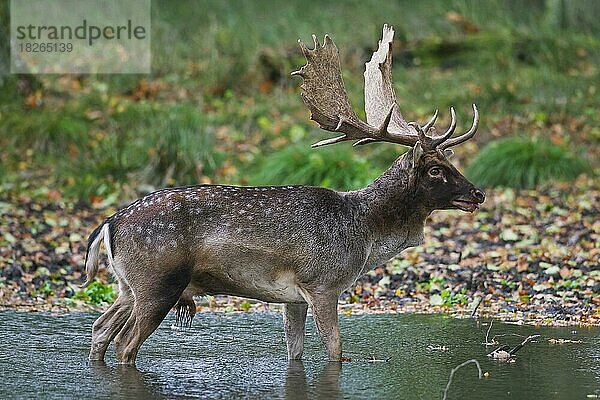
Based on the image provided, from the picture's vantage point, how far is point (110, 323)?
327 inches

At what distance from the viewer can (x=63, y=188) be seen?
1647 cm

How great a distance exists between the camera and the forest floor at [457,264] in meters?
10.8

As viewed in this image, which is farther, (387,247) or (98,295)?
(98,295)

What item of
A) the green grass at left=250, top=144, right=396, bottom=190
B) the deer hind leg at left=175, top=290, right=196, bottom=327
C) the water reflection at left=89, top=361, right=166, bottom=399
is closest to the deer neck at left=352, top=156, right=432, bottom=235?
the deer hind leg at left=175, top=290, right=196, bottom=327

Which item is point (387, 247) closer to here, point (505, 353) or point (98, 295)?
point (505, 353)

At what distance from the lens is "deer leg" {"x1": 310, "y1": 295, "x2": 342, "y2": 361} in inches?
320

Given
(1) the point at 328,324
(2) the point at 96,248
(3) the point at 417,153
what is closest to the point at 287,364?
(1) the point at 328,324

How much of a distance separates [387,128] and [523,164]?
798 centimetres

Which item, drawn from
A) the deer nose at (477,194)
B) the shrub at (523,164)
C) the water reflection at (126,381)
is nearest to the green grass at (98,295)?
the water reflection at (126,381)

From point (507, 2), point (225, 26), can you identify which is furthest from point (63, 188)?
point (507, 2)

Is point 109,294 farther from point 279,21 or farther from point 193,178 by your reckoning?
point 279,21

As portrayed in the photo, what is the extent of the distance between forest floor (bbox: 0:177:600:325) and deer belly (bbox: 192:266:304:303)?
2.49m

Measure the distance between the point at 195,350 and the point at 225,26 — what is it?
48.7ft

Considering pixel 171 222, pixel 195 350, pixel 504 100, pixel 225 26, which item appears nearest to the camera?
pixel 171 222
